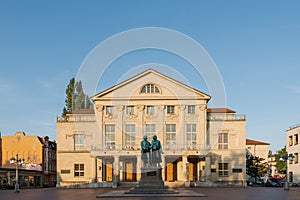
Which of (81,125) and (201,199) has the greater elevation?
(81,125)

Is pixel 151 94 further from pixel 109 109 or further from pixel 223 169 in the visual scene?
pixel 223 169

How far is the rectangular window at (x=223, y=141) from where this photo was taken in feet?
166

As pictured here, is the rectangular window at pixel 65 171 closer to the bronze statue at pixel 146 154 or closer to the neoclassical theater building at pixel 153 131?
the neoclassical theater building at pixel 153 131

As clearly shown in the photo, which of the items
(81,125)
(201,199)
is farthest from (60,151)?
(201,199)

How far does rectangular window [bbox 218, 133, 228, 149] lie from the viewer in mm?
50562

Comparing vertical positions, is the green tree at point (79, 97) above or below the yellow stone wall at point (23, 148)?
above

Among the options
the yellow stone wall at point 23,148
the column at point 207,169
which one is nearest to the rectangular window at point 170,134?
the column at point 207,169

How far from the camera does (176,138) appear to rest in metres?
49.4

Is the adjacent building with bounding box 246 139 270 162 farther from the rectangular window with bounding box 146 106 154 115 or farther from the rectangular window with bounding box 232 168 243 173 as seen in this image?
the rectangular window with bounding box 146 106 154 115

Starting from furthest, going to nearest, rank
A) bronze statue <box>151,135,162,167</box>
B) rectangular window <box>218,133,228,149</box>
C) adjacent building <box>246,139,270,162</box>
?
adjacent building <box>246,139,270,162</box> → rectangular window <box>218,133,228,149</box> → bronze statue <box>151,135,162,167</box>

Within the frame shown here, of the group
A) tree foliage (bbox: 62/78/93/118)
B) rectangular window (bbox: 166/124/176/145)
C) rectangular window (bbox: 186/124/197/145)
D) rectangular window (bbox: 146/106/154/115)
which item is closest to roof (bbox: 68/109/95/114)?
tree foliage (bbox: 62/78/93/118)

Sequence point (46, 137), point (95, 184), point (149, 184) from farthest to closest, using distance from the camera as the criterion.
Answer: point (46, 137) < point (95, 184) < point (149, 184)

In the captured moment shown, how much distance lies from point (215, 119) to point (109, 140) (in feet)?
45.8

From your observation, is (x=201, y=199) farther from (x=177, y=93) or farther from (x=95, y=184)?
(x=177, y=93)
